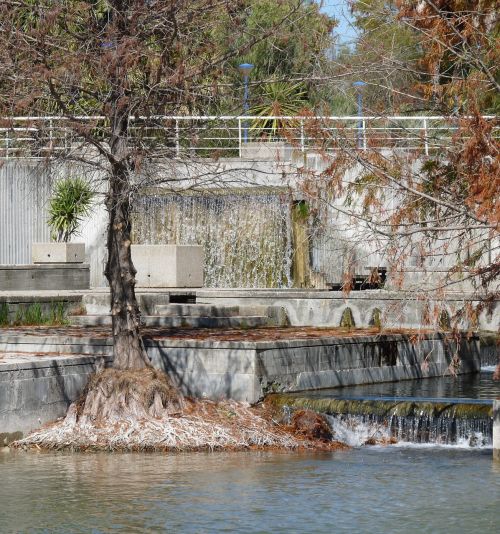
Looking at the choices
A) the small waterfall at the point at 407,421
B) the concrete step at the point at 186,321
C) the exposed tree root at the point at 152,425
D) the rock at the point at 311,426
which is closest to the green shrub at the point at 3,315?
the concrete step at the point at 186,321

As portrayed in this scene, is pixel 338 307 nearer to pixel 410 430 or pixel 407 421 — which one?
pixel 407 421

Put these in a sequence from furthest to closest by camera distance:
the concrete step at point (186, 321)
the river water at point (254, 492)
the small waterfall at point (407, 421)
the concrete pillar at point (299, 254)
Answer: the concrete pillar at point (299, 254) < the concrete step at point (186, 321) < the small waterfall at point (407, 421) < the river water at point (254, 492)

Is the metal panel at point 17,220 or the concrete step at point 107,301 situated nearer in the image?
the concrete step at point 107,301

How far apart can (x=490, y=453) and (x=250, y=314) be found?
924cm

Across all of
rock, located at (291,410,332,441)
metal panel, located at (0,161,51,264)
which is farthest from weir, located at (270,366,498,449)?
metal panel, located at (0,161,51,264)

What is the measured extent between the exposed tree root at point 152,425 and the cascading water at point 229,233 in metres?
15.5

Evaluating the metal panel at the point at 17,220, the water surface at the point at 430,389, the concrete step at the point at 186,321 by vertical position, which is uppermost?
the metal panel at the point at 17,220

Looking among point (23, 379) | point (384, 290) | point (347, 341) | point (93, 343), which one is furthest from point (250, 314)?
point (23, 379)

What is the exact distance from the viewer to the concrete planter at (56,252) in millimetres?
30922

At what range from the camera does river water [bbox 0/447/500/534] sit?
38.4ft

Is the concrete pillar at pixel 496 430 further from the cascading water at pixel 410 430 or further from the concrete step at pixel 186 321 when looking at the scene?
the concrete step at pixel 186 321

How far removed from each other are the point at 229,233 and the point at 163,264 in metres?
4.31

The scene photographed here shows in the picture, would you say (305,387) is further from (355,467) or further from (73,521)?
(73,521)

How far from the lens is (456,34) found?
13.7m
